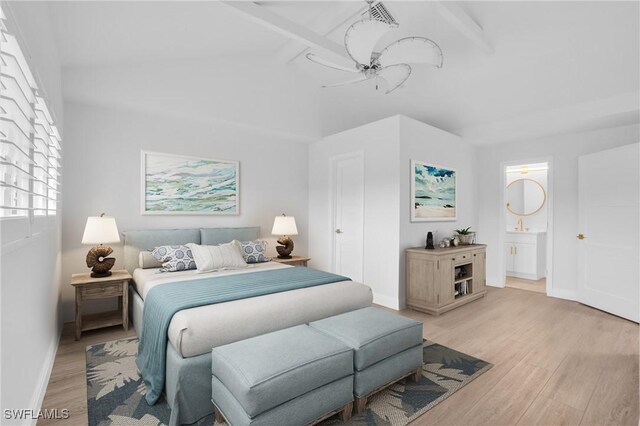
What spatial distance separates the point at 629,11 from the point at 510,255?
428 centimetres

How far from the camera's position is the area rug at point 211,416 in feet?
6.22

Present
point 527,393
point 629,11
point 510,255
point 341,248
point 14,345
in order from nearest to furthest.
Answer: point 14,345, point 527,393, point 629,11, point 341,248, point 510,255

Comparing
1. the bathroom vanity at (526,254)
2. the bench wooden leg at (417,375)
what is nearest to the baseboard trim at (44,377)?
the bench wooden leg at (417,375)

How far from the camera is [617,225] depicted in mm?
3867

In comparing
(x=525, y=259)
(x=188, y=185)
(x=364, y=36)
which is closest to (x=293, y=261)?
(x=188, y=185)

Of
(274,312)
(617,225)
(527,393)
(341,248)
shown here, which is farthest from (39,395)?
(617,225)

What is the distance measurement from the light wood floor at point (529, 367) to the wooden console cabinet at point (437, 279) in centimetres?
13

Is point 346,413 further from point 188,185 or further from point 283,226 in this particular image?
point 188,185

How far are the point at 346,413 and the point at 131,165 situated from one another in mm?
3577

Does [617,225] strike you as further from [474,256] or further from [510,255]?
[510,255]

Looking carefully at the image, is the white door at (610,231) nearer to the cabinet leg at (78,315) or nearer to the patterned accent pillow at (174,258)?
the patterned accent pillow at (174,258)

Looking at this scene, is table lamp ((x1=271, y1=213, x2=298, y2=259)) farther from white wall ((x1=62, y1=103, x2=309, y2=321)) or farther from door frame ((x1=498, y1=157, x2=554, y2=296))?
door frame ((x1=498, y1=157, x2=554, y2=296))

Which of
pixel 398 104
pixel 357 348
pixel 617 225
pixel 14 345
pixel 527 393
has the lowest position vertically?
pixel 527 393

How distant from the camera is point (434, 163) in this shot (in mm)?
4539
